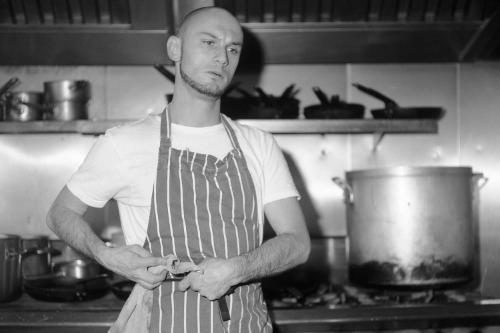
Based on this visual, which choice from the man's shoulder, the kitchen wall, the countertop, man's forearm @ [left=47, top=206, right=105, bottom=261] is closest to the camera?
man's forearm @ [left=47, top=206, right=105, bottom=261]

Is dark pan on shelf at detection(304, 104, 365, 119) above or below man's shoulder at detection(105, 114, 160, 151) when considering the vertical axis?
above

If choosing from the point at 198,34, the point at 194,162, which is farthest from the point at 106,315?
the point at 198,34

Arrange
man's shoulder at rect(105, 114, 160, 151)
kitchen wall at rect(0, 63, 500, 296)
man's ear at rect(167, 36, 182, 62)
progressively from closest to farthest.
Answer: man's shoulder at rect(105, 114, 160, 151), man's ear at rect(167, 36, 182, 62), kitchen wall at rect(0, 63, 500, 296)

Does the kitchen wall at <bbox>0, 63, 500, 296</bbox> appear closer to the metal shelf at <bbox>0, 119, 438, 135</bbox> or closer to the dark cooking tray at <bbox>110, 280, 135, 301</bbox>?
the metal shelf at <bbox>0, 119, 438, 135</bbox>

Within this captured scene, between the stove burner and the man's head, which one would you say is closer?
the man's head

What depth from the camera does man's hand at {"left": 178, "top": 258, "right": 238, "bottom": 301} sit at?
1.46 meters

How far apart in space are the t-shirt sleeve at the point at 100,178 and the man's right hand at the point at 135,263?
0.67 feet

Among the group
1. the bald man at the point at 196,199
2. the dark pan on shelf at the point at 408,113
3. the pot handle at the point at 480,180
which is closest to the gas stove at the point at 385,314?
the bald man at the point at 196,199

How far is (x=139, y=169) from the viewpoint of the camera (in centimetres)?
168

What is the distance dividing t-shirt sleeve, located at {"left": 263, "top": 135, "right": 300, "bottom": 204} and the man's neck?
216 millimetres

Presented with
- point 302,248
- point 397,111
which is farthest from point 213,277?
point 397,111

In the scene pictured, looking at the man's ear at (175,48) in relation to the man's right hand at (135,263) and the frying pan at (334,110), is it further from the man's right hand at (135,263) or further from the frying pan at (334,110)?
the frying pan at (334,110)

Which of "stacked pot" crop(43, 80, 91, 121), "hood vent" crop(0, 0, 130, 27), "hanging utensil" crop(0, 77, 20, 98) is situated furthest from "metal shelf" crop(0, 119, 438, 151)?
"hood vent" crop(0, 0, 130, 27)

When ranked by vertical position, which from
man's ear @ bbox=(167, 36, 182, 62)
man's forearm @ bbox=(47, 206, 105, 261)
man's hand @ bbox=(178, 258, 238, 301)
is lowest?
man's hand @ bbox=(178, 258, 238, 301)
